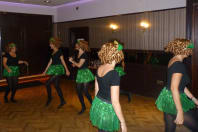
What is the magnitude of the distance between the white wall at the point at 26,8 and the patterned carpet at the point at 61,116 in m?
3.57

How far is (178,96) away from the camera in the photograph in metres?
2.28

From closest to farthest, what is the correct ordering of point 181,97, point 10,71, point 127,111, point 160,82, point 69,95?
point 181,97 → point 127,111 → point 10,71 → point 160,82 → point 69,95

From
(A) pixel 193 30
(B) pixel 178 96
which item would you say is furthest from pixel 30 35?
(B) pixel 178 96

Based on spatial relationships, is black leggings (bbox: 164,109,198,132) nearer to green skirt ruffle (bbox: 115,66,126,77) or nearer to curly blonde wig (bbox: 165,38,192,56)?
curly blonde wig (bbox: 165,38,192,56)

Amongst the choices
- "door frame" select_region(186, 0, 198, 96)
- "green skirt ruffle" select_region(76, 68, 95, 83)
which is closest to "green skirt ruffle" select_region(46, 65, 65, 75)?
"green skirt ruffle" select_region(76, 68, 95, 83)

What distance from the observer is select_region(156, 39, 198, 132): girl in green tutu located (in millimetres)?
2285

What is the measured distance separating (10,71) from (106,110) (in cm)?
388

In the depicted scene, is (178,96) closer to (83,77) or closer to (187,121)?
(187,121)

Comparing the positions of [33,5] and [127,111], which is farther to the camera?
[33,5]

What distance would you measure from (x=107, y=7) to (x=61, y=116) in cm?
413

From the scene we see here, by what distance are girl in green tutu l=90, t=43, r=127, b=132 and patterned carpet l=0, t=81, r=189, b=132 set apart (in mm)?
1716

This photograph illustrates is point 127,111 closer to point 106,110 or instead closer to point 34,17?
point 106,110

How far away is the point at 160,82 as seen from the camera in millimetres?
5891

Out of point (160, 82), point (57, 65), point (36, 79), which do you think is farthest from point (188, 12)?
point (36, 79)
